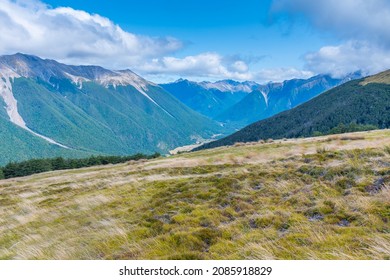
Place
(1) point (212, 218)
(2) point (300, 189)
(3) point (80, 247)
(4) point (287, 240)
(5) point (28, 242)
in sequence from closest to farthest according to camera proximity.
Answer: (4) point (287, 240)
(3) point (80, 247)
(1) point (212, 218)
(5) point (28, 242)
(2) point (300, 189)

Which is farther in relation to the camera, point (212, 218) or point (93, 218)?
point (93, 218)

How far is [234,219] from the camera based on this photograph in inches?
497

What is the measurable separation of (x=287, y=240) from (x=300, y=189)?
19.1 ft

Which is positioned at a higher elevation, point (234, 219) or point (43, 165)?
point (234, 219)

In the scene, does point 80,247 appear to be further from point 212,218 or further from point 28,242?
point 212,218

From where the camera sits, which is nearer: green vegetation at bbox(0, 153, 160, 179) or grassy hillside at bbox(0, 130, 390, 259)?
grassy hillside at bbox(0, 130, 390, 259)

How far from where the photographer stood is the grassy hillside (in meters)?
9.48

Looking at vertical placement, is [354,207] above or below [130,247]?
above

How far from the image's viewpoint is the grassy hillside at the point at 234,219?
31.1 feet

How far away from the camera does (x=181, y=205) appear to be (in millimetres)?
15430

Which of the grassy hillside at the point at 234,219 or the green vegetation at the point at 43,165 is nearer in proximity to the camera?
the grassy hillside at the point at 234,219

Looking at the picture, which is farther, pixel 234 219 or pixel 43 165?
pixel 43 165
